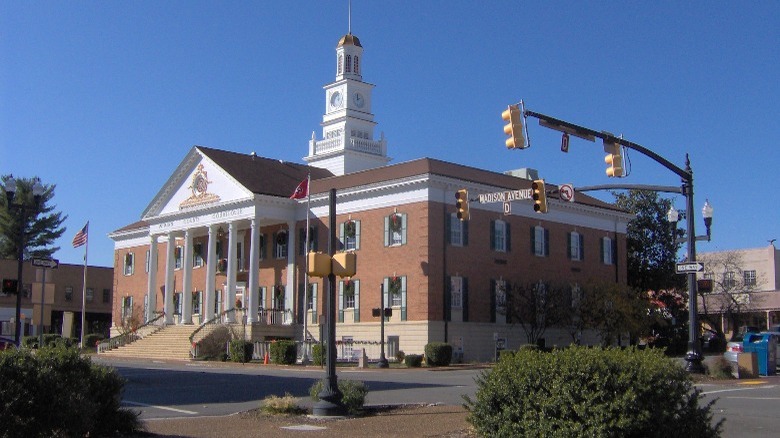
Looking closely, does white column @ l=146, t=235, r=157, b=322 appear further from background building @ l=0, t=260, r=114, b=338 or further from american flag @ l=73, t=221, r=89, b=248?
background building @ l=0, t=260, r=114, b=338

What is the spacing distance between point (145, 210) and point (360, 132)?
1638 cm

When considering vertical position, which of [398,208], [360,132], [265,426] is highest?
[360,132]

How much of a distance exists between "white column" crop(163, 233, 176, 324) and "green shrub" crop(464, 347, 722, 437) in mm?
50112

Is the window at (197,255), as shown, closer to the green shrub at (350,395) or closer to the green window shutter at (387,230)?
the green window shutter at (387,230)

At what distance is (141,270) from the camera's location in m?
66.1

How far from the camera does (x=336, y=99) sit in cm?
6744

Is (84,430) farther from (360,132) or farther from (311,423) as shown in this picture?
(360,132)

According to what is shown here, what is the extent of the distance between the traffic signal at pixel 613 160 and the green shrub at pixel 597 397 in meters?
13.7

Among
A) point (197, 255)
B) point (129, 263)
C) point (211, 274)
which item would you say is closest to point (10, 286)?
point (211, 274)

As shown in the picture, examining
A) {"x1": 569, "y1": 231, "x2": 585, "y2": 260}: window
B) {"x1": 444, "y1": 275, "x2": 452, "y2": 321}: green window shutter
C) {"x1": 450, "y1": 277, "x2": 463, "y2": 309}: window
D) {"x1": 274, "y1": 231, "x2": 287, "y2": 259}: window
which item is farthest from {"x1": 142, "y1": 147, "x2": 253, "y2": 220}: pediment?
{"x1": 569, "y1": 231, "x2": 585, "y2": 260}: window

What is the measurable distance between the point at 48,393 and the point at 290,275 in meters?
40.8

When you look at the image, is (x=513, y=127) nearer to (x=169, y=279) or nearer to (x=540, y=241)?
(x=540, y=241)

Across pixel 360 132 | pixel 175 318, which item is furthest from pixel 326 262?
pixel 360 132

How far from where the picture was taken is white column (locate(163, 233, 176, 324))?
58.6m
